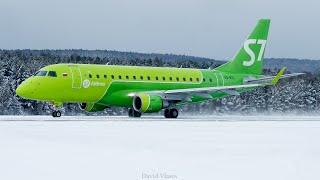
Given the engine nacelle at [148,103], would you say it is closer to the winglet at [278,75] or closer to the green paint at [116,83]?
the green paint at [116,83]

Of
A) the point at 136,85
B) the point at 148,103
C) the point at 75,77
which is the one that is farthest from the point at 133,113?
the point at 75,77

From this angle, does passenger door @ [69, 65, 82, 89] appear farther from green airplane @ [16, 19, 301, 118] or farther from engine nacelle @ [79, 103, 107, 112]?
engine nacelle @ [79, 103, 107, 112]

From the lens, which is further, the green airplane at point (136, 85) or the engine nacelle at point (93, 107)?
the engine nacelle at point (93, 107)

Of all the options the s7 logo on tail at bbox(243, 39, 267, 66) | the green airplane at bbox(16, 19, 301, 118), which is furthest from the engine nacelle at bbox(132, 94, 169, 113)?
the s7 logo on tail at bbox(243, 39, 267, 66)

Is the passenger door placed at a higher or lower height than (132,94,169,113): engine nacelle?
higher

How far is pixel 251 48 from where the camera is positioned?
57.3 m

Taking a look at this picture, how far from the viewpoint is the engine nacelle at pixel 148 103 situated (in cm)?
4603

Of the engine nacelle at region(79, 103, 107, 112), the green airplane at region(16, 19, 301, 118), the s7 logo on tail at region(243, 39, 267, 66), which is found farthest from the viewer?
the s7 logo on tail at region(243, 39, 267, 66)

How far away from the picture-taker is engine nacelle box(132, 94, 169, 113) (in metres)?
46.0
